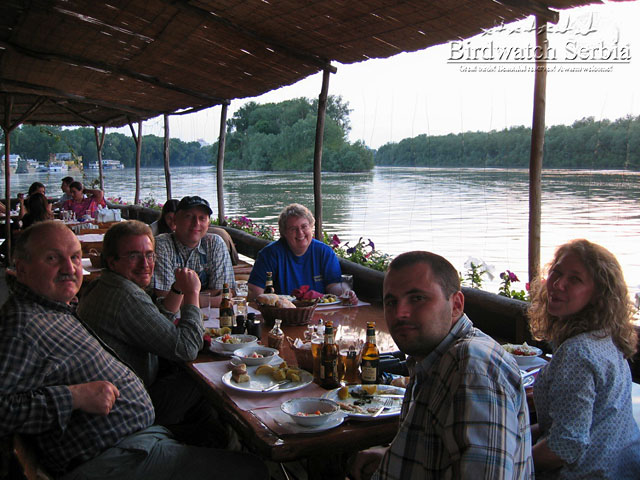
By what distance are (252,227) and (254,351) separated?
6055mm

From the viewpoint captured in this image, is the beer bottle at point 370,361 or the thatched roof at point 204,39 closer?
the beer bottle at point 370,361

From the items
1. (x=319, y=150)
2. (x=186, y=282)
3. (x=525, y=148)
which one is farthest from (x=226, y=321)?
(x=319, y=150)

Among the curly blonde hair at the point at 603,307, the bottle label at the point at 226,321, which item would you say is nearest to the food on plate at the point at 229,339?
the bottle label at the point at 226,321

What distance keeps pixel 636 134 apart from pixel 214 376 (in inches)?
103

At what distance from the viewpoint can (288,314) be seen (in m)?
3.23

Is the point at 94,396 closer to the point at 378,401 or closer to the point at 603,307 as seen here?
the point at 378,401

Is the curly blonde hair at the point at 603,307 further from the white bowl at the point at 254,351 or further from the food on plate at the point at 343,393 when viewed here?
the white bowl at the point at 254,351

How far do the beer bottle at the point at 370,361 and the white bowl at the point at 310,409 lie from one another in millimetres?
291

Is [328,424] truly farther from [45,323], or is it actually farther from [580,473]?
[45,323]

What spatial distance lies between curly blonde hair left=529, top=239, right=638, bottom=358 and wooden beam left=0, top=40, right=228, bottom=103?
21.9ft

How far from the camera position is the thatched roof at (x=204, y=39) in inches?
157

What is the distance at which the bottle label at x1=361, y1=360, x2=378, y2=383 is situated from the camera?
2.31 m

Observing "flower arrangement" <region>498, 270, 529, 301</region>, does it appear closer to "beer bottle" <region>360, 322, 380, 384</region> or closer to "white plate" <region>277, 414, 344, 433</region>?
"beer bottle" <region>360, 322, 380, 384</region>

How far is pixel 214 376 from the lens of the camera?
2.46 m
